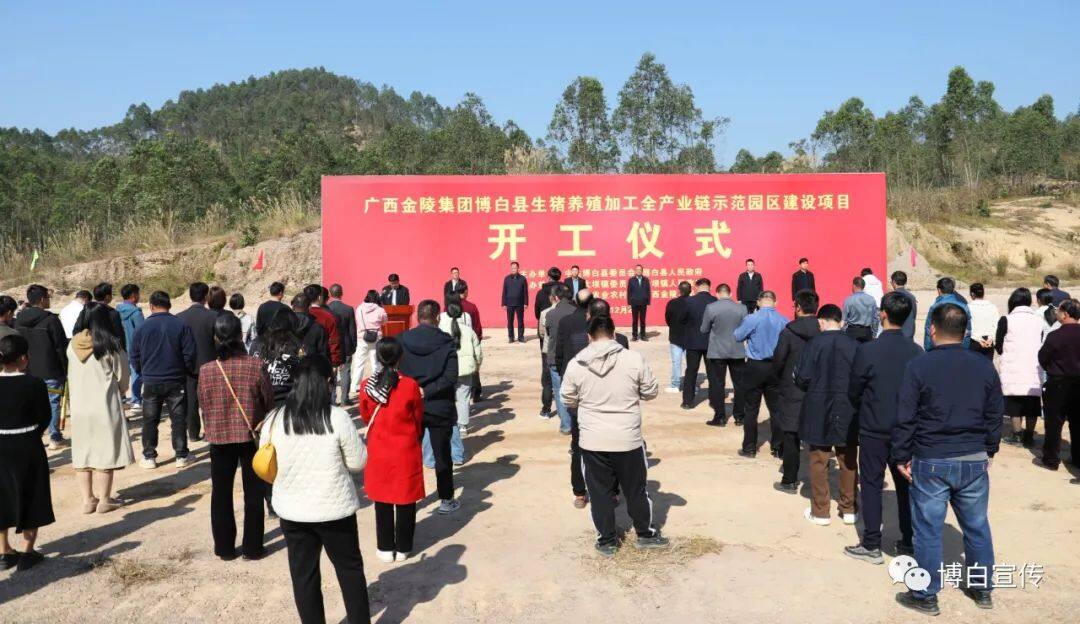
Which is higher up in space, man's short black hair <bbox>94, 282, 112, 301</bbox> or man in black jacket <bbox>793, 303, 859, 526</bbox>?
man's short black hair <bbox>94, 282, 112, 301</bbox>

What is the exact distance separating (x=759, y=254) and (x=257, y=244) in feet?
47.7

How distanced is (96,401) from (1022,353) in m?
8.55

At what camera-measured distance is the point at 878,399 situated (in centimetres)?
Answer: 490

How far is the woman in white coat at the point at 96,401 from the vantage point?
612 cm

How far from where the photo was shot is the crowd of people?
12.8ft

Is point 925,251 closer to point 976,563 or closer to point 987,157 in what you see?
point 987,157

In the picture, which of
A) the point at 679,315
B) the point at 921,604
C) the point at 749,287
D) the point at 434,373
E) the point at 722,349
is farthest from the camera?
the point at 749,287

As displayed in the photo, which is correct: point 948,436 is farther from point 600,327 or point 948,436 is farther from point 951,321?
point 600,327

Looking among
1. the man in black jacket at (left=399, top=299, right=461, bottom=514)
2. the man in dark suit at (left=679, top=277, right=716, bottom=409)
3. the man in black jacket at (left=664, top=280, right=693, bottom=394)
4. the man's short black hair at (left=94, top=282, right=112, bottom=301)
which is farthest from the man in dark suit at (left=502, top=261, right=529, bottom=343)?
the man in black jacket at (left=399, top=299, right=461, bottom=514)

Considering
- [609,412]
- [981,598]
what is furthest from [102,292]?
[981,598]

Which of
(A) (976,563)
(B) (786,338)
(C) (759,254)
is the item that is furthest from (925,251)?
(A) (976,563)

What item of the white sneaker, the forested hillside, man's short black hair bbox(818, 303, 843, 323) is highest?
the forested hillside

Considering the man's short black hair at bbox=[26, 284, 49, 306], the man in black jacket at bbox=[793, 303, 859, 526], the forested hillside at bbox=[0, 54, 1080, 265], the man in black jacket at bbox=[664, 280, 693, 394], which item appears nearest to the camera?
the man in black jacket at bbox=[793, 303, 859, 526]

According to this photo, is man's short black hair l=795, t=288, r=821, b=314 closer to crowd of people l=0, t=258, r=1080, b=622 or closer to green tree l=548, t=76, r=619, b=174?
crowd of people l=0, t=258, r=1080, b=622
